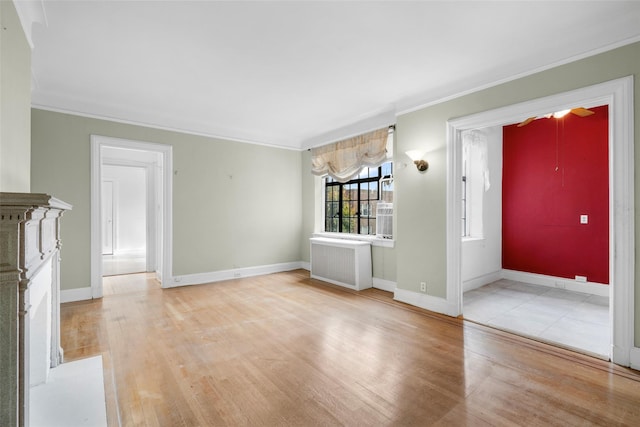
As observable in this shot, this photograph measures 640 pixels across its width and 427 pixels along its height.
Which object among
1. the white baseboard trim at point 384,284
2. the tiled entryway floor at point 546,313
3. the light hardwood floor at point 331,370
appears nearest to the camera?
the light hardwood floor at point 331,370

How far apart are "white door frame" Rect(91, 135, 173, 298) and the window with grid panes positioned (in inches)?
110

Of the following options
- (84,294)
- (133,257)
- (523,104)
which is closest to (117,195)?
(133,257)

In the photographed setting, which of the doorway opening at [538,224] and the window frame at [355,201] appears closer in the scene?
the doorway opening at [538,224]

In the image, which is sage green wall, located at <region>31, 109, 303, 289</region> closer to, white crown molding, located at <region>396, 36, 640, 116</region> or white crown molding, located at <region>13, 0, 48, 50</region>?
white crown molding, located at <region>13, 0, 48, 50</region>

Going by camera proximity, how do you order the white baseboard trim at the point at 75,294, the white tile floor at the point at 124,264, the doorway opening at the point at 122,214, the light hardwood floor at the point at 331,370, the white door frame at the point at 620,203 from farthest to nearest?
1. the doorway opening at the point at 122,214
2. the white tile floor at the point at 124,264
3. the white baseboard trim at the point at 75,294
4. the white door frame at the point at 620,203
5. the light hardwood floor at the point at 331,370

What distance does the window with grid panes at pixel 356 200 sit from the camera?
4.96m

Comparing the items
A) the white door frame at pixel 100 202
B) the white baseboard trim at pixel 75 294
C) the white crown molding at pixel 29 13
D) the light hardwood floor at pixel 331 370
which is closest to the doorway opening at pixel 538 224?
the light hardwood floor at pixel 331 370

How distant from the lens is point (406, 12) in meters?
2.17

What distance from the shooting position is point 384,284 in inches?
178

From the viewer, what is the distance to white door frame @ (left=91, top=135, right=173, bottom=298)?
4.07 meters

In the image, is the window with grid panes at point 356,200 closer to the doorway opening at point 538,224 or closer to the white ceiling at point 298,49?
the white ceiling at point 298,49

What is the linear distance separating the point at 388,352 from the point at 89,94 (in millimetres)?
4565

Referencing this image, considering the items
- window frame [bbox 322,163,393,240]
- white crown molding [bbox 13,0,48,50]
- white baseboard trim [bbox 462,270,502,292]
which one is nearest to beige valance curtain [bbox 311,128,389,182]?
window frame [bbox 322,163,393,240]

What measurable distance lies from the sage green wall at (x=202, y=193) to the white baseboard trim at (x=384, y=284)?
2047 millimetres
